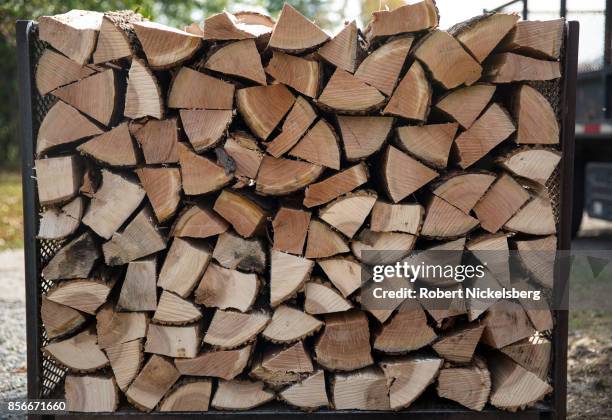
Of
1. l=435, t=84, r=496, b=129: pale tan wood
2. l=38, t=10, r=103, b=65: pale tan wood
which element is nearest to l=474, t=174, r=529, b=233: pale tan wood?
l=435, t=84, r=496, b=129: pale tan wood

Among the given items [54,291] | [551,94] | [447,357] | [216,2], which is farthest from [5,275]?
[216,2]

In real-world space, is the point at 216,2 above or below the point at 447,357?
above

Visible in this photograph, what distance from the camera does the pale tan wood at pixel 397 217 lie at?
2.56 meters

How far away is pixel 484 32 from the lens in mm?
2490

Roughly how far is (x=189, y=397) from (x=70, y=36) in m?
1.55

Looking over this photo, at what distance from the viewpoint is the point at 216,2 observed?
48.3 feet

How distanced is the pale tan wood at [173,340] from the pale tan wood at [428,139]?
1.14 m

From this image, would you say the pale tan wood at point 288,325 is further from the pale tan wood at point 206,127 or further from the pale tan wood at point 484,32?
the pale tan wood at point 484,32

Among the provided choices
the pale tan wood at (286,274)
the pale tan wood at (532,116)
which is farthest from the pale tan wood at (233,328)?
the pale tan wood at (532,116)

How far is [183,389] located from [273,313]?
501mm

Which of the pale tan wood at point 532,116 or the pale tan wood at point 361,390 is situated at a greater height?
the pale tan wood at point 532,116

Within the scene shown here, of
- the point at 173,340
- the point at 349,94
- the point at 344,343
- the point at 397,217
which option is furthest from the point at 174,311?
the point at 349,94

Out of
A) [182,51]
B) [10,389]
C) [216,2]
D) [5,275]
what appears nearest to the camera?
[182,51]

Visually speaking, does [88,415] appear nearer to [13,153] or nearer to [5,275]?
[5,275]
